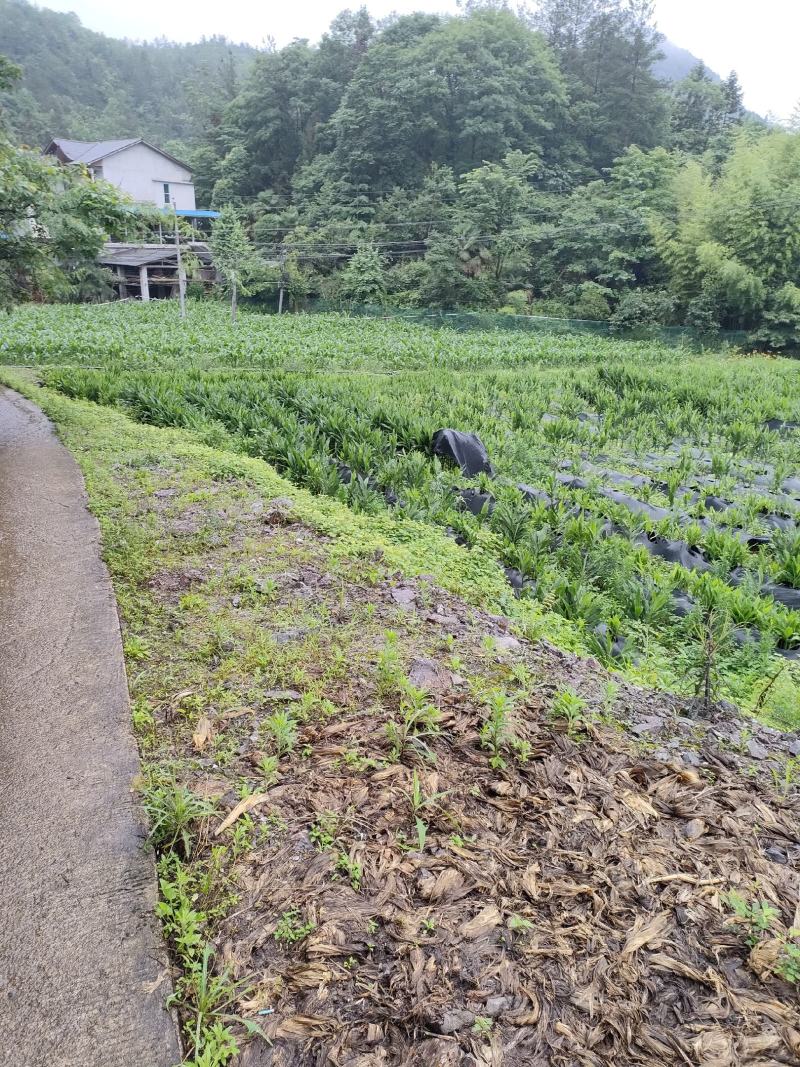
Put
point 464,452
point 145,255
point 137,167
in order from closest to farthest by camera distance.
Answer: point 464,452, point 145,255, point 137,167

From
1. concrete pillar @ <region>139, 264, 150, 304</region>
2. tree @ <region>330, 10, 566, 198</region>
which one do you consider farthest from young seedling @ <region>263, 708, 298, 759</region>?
tree @ <region>330, 10, 566, 198</region>

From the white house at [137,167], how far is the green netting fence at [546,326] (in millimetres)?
18128

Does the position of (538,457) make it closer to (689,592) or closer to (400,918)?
(689,592)

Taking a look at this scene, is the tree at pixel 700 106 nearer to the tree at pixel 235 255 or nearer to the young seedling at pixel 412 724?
the tree at pixel 235 255

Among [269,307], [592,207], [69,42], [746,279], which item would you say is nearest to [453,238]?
[592,207]

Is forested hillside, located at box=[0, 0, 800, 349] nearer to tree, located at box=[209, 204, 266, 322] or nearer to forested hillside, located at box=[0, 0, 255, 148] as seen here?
tree, located at box=[209, 204, 266, 322]

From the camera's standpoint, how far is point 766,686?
363cm

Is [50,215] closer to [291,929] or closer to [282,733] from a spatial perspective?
[282,733]

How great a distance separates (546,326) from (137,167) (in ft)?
99.3

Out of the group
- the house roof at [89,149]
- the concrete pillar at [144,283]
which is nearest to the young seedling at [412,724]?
the concrete pillar at [144,283]

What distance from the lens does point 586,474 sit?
7762 mm

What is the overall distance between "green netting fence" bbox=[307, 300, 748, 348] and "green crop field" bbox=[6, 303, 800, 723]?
12410 mm

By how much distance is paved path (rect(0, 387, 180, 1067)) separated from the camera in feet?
5.63

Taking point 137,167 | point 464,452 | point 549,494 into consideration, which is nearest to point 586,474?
point 549,494
